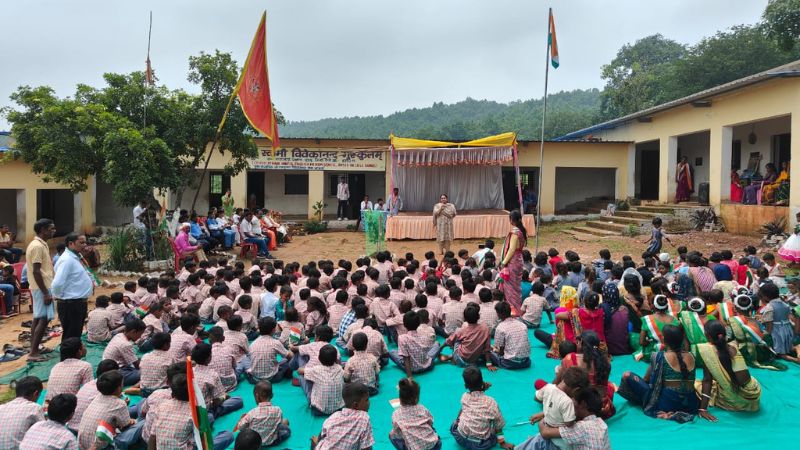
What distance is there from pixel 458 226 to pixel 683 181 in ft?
25.7

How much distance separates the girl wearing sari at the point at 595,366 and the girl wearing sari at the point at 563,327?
1.19 meters

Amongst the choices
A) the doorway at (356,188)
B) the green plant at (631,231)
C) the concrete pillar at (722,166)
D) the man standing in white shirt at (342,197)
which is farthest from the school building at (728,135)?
the man standing in white shirt at (342,197)

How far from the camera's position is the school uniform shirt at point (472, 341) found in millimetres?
5836

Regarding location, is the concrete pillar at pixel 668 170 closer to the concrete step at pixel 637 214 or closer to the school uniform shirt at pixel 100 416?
the concrete step at pixel 637 214

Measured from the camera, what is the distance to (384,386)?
5543mm

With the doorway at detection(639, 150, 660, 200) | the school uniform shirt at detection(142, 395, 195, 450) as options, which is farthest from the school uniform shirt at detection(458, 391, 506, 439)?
the doorway at detection(639, 150, 660, 200)

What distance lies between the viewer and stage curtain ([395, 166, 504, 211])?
17906 millimetres

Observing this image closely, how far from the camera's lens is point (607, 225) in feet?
55.7

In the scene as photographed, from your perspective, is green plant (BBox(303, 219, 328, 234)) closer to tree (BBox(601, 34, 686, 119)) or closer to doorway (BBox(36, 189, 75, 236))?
doorway (BBox(36, 189, 75, 236))

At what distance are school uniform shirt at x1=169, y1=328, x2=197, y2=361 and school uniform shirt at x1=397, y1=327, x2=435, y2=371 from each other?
2079 mm

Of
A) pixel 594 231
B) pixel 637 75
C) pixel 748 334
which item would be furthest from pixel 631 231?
pixel 637 75

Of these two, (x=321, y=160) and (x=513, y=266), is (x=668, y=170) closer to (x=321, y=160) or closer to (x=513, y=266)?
(x=321, y=160)

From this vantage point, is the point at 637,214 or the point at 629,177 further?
the point at 629,177

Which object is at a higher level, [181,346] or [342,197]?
[342,197]
